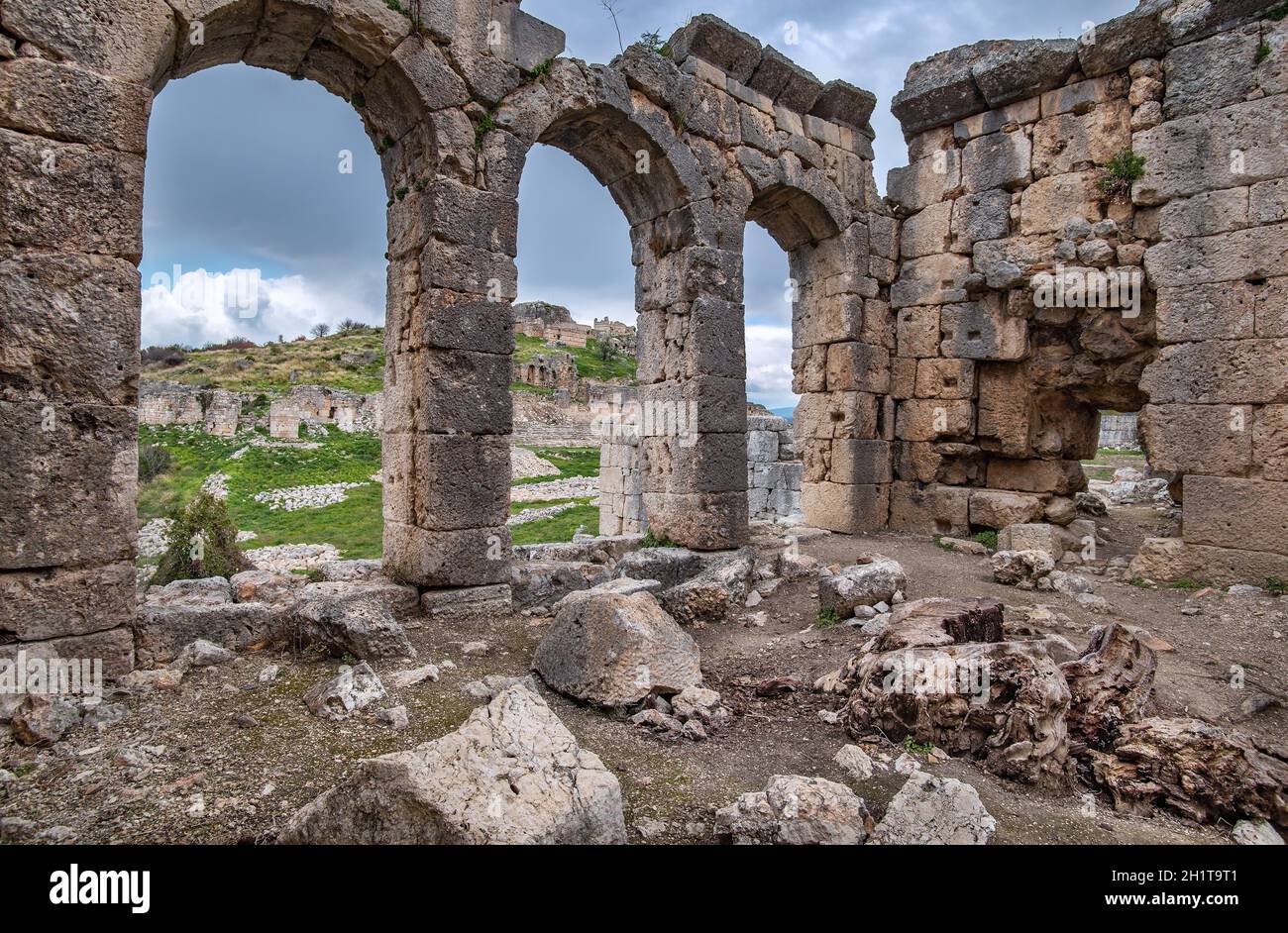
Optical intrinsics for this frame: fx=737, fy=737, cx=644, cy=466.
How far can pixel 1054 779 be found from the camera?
3336 millimetres

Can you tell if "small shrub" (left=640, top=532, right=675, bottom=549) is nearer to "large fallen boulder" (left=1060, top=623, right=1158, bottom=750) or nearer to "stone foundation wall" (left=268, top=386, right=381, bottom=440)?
"large fallen boulder" (left=1060, top=623, right=1158, bottom=750)

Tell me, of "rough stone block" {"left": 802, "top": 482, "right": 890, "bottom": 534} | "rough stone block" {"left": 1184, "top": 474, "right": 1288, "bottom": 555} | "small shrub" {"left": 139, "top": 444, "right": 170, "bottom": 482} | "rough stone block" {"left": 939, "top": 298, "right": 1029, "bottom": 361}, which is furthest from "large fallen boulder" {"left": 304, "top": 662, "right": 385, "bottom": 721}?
"small shrub" {"left": 139, "top": 444, "right": 170, "bottom": 482}

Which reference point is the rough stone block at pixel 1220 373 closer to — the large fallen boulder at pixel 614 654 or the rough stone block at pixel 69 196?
the large fallen boulder at pixel 614 654

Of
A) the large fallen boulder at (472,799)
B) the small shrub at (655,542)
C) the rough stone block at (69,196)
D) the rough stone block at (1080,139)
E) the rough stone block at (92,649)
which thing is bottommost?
the large fallen boulder at (472,799)

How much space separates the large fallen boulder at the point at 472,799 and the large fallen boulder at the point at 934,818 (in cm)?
101

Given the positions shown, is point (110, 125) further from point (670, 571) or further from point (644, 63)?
point (670, 571)

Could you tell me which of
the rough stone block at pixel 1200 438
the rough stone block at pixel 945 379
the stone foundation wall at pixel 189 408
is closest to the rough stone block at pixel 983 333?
the rough stone block at pixel 945 379

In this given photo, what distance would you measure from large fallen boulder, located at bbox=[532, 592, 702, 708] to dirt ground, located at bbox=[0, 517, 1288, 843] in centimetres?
14

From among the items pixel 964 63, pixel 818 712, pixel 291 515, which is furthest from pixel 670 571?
pixel 291 515

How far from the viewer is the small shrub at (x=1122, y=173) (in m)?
7.74

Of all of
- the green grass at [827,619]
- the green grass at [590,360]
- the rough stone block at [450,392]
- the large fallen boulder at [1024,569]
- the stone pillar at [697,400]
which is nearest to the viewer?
the rough stone block at [450,392]

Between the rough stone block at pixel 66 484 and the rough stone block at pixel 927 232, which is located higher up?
the rough stone block at pixel 927 232

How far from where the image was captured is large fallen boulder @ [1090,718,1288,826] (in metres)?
3.10
